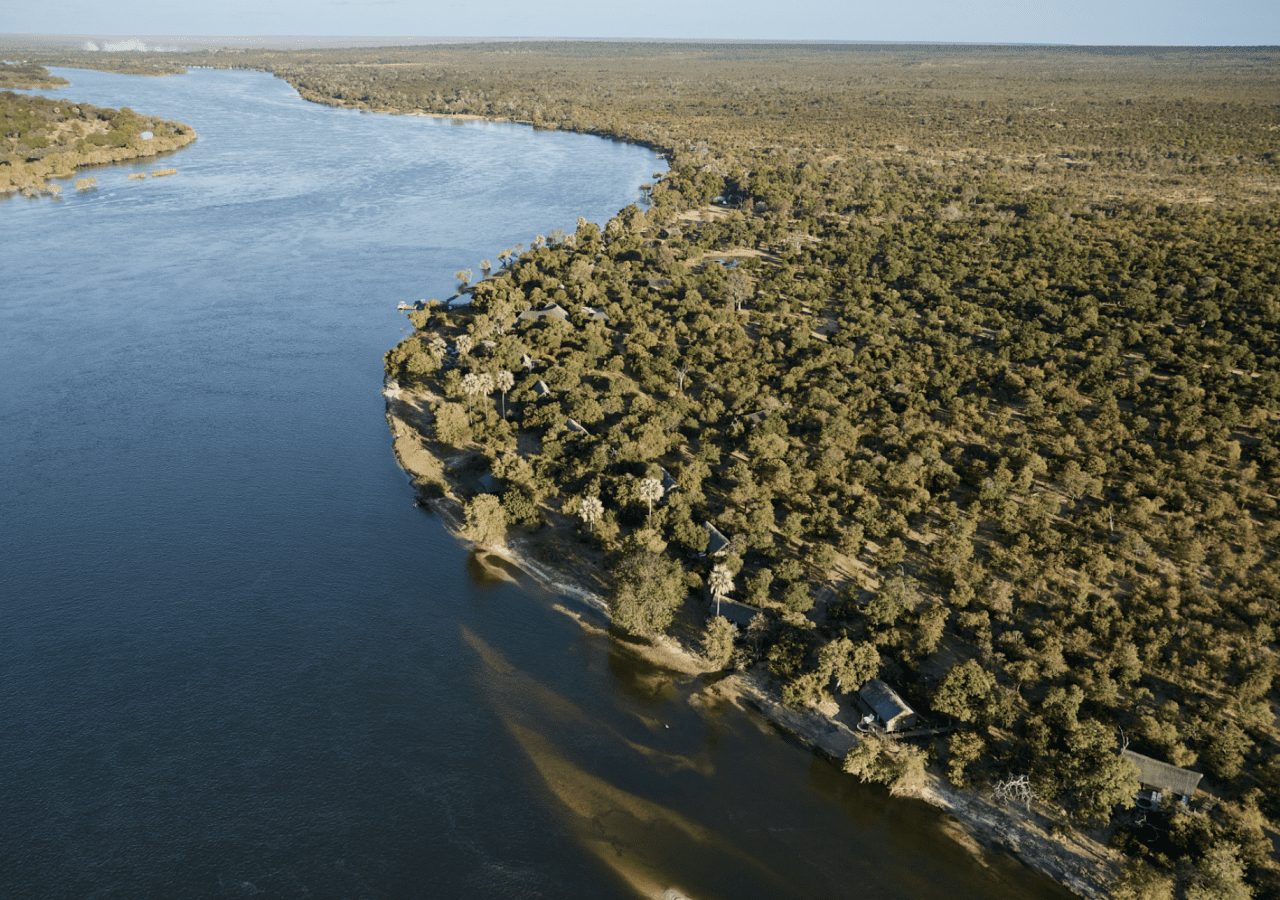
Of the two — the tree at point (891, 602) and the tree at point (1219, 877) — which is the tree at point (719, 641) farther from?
the tree at point (1219, 877)

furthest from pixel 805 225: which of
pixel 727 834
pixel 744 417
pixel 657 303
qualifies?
pixel 727 834

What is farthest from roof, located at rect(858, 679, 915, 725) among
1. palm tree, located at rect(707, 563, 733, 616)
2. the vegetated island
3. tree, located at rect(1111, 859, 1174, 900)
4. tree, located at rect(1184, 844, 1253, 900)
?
the vegetated island

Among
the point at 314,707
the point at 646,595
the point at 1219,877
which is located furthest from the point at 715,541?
the point at 1219,877

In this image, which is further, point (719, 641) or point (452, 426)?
point (452, 426)

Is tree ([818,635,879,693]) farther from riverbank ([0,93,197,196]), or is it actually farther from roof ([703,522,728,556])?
riverbank ([0,93,197,196])

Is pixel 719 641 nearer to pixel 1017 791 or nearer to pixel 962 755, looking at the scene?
pixel 962 755

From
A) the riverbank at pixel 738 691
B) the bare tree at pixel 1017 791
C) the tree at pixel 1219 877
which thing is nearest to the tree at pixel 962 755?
the riverbank at pixel 738 691
